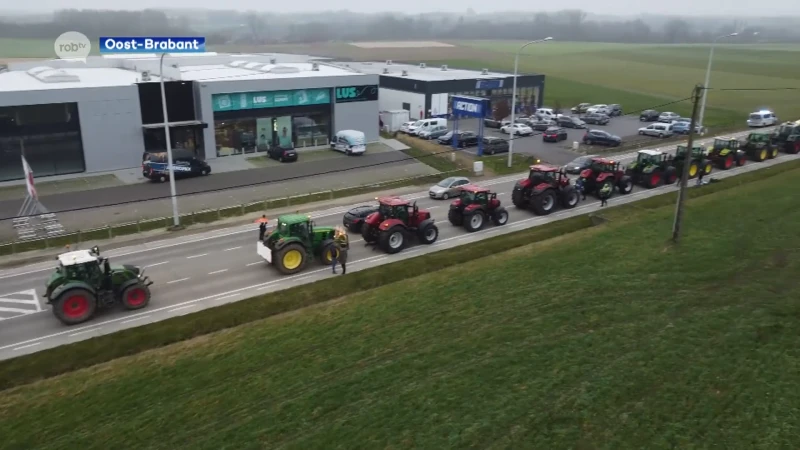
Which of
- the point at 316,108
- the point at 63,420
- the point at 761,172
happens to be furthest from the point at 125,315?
the point at 761,172

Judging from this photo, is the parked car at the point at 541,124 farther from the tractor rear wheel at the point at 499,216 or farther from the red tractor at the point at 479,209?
the tractor rear wheel at the point at 499,216

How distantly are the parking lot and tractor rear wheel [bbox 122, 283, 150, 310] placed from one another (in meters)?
30.5

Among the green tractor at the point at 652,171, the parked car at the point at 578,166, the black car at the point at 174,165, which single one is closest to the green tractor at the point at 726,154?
the green tractor at the point at 652,171

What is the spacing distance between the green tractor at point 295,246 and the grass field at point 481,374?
11.8 feet

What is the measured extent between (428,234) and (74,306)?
533 inches

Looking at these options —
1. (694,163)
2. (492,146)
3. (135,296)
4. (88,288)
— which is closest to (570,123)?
(492,146)

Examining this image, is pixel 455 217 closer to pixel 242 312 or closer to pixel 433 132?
pixel 242 312

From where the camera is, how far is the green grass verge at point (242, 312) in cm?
1694

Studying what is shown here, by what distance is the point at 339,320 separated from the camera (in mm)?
19281

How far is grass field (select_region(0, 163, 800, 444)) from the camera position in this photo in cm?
1394

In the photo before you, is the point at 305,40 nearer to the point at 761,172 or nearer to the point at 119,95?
the point at 119,95

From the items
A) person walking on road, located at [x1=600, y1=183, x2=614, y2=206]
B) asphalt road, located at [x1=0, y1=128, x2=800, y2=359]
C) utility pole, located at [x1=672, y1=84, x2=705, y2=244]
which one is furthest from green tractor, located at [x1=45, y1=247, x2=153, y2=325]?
person walking on road, located at [x1=600, y1=183, x2=614, y2=206]

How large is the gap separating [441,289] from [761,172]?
27.8m

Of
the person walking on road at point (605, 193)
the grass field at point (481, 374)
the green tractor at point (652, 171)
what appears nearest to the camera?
the grass field at point (481, 374)
